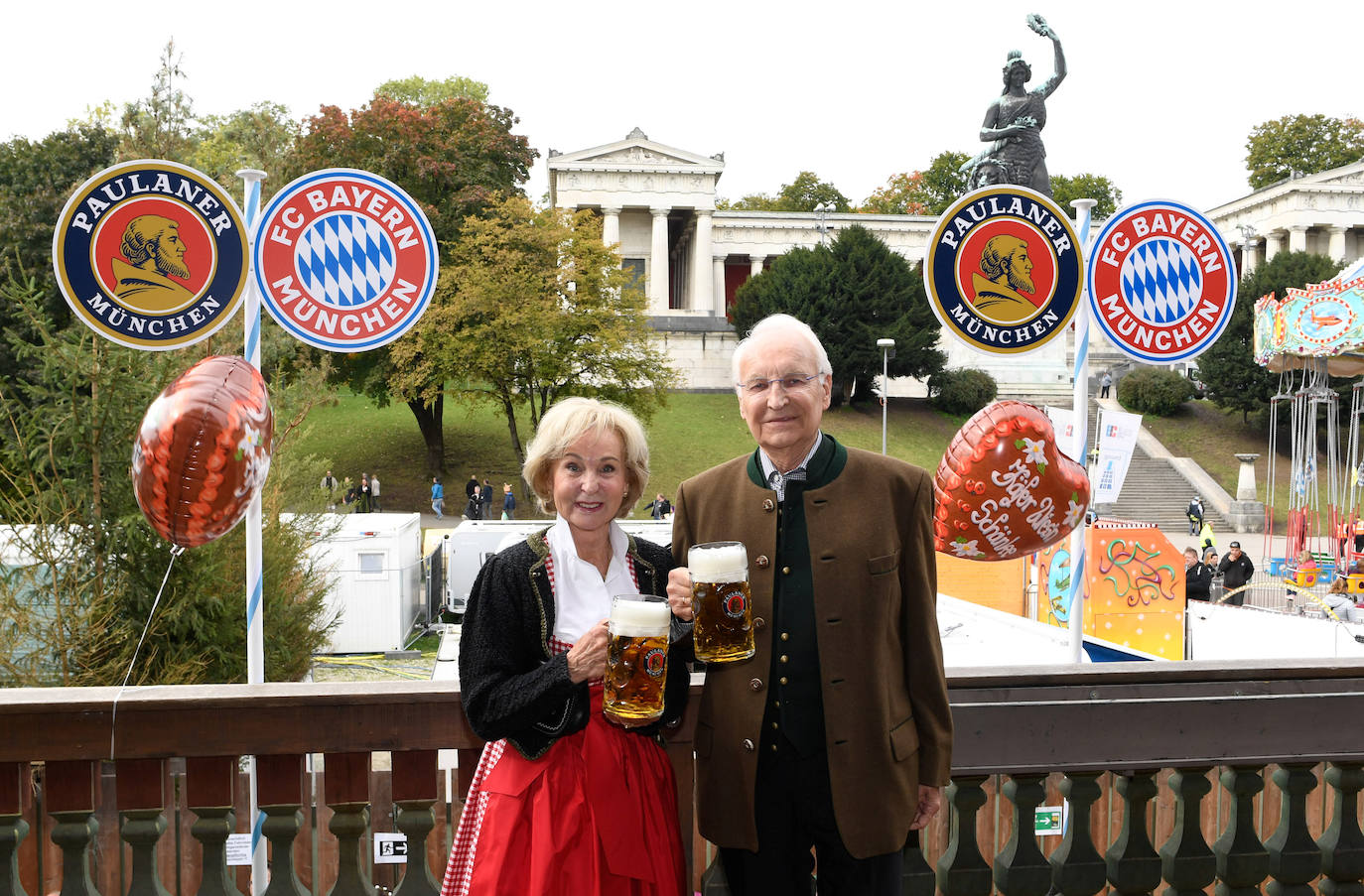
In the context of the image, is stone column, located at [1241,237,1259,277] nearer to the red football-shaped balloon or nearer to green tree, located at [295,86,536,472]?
green tree, located at [295,86,536,472]

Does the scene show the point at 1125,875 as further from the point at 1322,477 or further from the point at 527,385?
the point at 1322,477

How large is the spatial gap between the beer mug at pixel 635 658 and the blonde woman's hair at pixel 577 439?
354 mm

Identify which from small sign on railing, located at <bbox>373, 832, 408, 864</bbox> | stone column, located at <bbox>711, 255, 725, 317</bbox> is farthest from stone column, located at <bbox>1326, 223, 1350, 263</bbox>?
small sign on railing, located at <bbox>373, 832, 408, 864</bbox>

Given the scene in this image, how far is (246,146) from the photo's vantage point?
64.1 ft

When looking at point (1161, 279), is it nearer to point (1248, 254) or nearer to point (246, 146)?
point (246, 146)

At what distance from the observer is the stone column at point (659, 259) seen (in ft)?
191

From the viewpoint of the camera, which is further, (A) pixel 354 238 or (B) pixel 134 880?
(A) pixel 354 238

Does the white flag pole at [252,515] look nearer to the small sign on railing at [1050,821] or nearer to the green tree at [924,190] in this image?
the small sign on railing at [1050,821]

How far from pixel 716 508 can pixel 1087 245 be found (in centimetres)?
329

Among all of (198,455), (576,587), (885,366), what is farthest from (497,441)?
(576,587)

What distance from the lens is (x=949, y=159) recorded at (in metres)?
69.9

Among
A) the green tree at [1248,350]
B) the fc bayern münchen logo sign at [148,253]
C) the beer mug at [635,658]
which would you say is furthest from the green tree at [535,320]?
the beer mug at [635,658]

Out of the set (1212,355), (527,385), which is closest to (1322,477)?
(1212,355)

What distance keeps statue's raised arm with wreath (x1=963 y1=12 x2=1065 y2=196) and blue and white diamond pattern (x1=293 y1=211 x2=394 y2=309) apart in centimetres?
2746
